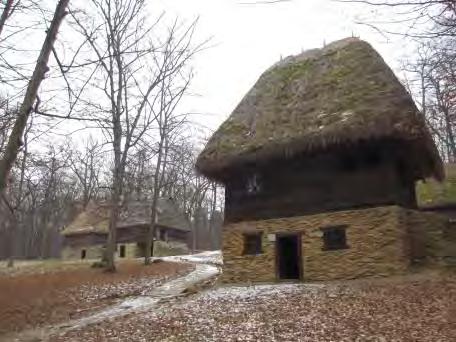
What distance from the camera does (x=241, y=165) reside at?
17.9m

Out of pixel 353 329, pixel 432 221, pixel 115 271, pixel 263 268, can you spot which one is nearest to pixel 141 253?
pixel 115 271

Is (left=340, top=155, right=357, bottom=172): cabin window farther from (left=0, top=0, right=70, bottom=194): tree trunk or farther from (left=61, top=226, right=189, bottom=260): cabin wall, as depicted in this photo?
(left=61, top=226, right=189, bottom=260): cabin wall

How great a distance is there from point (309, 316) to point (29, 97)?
7507 mm

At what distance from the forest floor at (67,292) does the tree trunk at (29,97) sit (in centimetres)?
636

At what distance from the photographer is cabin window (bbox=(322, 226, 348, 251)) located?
16188 mm

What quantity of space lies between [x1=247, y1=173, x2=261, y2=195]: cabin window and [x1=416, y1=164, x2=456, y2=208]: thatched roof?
1114cm

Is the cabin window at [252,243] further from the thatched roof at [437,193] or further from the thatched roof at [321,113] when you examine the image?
the thatched roof at [437,193]

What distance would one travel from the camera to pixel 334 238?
53.9 ft

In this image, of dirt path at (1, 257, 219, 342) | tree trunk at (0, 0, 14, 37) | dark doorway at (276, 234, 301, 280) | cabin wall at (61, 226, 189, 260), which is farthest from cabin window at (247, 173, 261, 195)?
cabin wall at (61, 226, 189, 260)

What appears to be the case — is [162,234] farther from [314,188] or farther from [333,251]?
[333,251]

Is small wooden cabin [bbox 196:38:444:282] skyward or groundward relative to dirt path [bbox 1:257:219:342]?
skyward

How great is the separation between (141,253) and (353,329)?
30605 mm

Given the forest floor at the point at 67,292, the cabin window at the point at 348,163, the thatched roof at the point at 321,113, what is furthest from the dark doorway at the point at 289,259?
the forest floor at the point at 67,292

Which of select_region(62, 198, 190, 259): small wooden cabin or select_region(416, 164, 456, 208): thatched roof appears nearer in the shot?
select_region(416, 164, 456, 208): thatched roof
